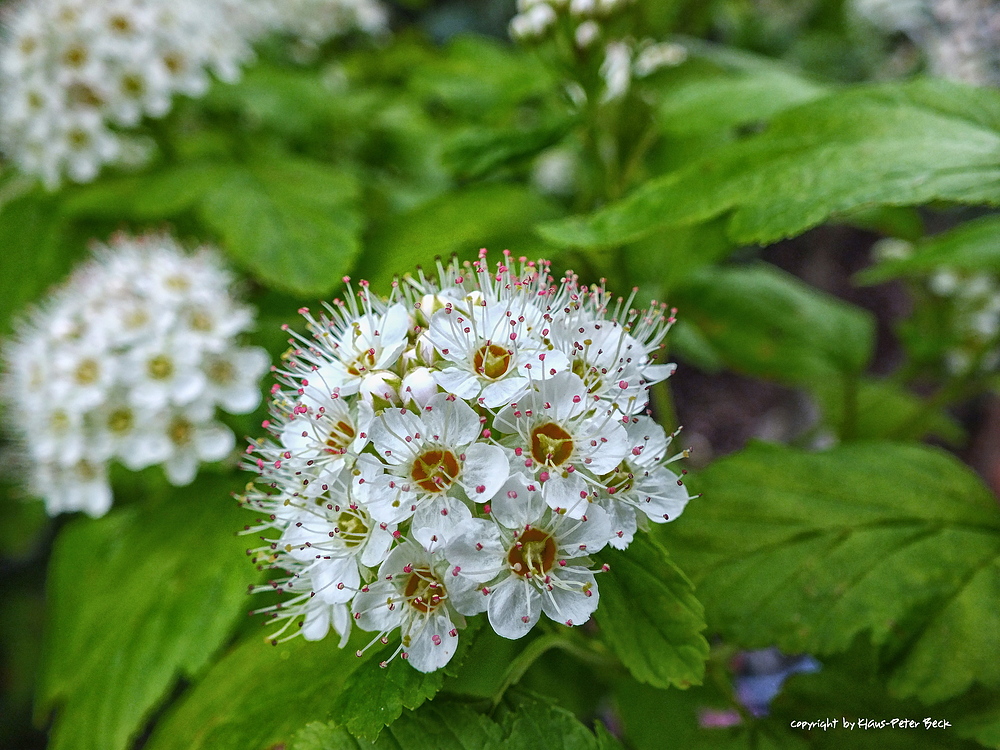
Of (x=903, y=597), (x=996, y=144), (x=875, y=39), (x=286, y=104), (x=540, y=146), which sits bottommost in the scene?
(x=875, y=39)

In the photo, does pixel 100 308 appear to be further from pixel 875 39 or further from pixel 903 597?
pixel 875 39

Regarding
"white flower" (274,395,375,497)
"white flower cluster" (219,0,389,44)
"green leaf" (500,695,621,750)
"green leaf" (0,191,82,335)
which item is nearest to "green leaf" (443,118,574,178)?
"white flower" (274,395,375,497)

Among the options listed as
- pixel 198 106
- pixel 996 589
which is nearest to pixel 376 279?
pixel 996 589

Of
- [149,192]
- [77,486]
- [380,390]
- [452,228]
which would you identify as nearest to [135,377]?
[77,486]

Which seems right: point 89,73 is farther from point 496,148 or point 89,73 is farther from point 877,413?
point 877,413

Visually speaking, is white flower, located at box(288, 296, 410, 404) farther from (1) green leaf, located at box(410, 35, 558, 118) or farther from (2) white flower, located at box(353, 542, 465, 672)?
(1) green leaf, located at box(410, 35, 558, 118)
